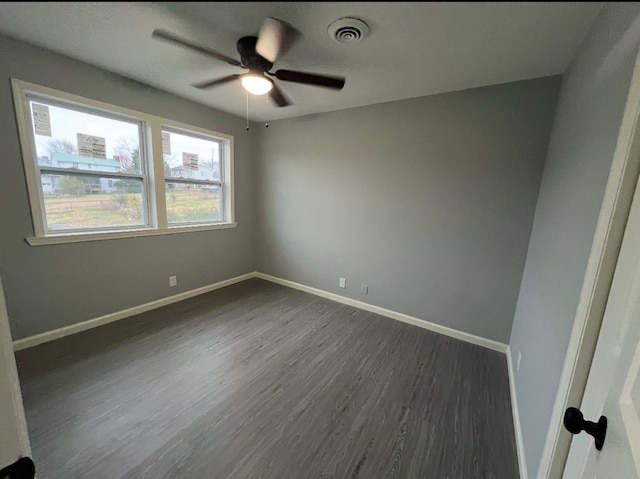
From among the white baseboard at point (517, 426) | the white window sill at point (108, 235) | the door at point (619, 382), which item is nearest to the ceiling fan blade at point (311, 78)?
the door at point (619, 382)

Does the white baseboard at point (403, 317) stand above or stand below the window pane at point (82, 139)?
below

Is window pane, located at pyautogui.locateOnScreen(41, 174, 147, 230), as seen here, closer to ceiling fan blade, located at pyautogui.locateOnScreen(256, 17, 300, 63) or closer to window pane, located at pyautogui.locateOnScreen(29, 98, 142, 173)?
window pane, located at pyautogui.locateOnScreen(29, 98, 142, 173)

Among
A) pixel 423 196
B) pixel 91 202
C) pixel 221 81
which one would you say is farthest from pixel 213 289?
pixel 423 196

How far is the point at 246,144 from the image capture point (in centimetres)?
380

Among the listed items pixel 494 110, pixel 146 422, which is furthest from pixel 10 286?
pixel 494 110

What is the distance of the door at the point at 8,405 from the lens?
52 cm

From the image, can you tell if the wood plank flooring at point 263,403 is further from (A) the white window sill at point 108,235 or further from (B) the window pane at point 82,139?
(B) the window pane at point 82,139

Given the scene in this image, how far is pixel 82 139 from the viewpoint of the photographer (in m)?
2.32

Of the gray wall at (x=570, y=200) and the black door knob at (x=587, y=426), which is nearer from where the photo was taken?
the black door knob at (x=587, y=426)

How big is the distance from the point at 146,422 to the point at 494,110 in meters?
3.49

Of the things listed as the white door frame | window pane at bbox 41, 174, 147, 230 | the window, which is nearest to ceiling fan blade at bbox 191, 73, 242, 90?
the window

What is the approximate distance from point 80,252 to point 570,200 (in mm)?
3665

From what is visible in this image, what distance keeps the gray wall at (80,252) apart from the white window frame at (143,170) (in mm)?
50

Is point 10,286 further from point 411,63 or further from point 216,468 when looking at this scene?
point 411,63
